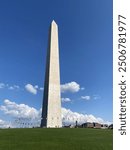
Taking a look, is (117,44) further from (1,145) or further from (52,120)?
(52,120)

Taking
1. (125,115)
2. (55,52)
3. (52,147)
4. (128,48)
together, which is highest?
(55,52)

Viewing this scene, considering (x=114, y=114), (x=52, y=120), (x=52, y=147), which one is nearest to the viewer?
(x=114, y=114)

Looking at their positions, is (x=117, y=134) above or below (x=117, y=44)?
below

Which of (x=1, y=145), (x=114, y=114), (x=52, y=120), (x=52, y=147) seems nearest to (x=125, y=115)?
(x=114, y=114)

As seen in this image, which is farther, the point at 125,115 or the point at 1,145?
the point at 1,145

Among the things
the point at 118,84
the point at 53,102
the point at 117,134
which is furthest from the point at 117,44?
the point at 53,102

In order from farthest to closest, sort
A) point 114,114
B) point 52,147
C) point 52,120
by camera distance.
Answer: point 52,120 < point 52,147 < point 114,114

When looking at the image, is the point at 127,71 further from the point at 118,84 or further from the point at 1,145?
the point at 1,145
